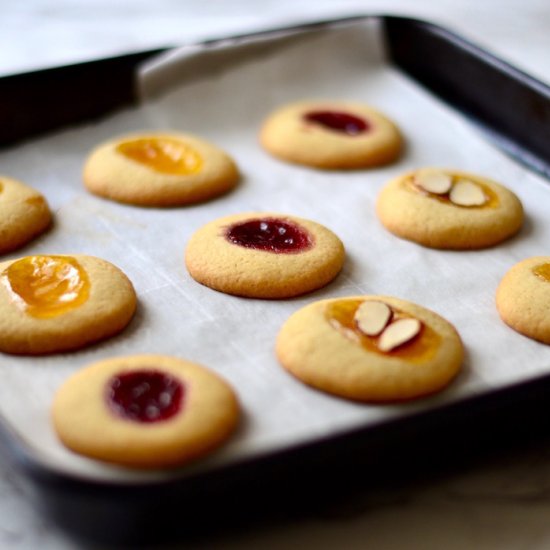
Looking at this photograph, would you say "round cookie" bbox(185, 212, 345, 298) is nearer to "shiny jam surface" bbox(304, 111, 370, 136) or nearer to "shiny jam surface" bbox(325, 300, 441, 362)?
"shiny jam surface" bbox(325, 300, 441, 362)

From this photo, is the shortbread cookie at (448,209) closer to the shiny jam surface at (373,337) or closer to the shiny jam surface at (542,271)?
the shiny jam surface at (542,271)

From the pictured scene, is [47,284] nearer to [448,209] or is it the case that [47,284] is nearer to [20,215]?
[20,215]

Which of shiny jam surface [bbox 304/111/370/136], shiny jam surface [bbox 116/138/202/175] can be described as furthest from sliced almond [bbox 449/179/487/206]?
shiny jam surface [bbox 116/138/202/175]

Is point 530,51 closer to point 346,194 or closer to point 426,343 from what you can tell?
point 346,194

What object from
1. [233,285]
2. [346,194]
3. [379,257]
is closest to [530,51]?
[346,194]

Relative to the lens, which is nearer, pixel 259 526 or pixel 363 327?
pixel 259 526

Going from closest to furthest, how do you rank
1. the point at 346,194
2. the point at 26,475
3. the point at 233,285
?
the point at 26,475 → the point at 233,285 → the point at 346,194

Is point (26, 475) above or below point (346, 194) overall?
above
